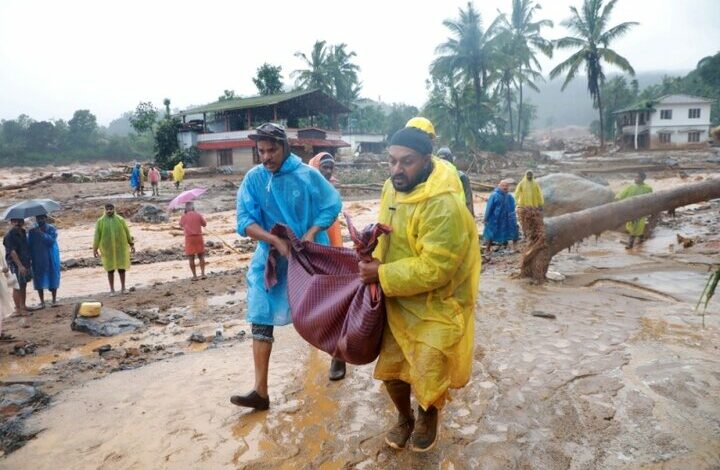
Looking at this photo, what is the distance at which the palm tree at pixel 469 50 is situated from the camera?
34.1m

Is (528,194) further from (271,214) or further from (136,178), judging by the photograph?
(136,178)

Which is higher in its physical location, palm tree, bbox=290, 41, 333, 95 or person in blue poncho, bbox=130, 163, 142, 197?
palm tree, bbox=290, 41, 333, 95

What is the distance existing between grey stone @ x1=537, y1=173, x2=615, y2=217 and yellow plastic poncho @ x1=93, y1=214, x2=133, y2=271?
9.97 meters

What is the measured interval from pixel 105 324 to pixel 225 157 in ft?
91.1

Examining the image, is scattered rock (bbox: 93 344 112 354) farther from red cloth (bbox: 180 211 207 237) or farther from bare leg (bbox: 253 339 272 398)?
red cloth (bbox: 180 211 207 237)

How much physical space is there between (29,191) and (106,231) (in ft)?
60.9

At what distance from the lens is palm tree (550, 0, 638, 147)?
35.8 meters

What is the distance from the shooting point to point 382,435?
2844 mm

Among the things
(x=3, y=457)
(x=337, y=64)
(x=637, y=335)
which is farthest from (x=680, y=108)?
(x=3, y=457)

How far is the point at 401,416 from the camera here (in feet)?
8.91

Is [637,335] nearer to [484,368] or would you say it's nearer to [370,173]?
[484,368]

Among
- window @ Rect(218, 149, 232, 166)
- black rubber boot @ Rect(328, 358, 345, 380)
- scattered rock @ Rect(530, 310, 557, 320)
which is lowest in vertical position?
scattered rock @ Rect(530, 310, 557, 320)

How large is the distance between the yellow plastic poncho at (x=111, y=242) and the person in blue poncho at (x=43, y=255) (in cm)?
62

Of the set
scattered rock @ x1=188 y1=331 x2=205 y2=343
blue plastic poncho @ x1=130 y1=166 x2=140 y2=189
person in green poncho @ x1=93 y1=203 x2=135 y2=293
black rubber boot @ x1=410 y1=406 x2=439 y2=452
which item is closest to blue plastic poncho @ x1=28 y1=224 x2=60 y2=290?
person in green poncho @ x1=93 y1=203 x2=135 y2=293
